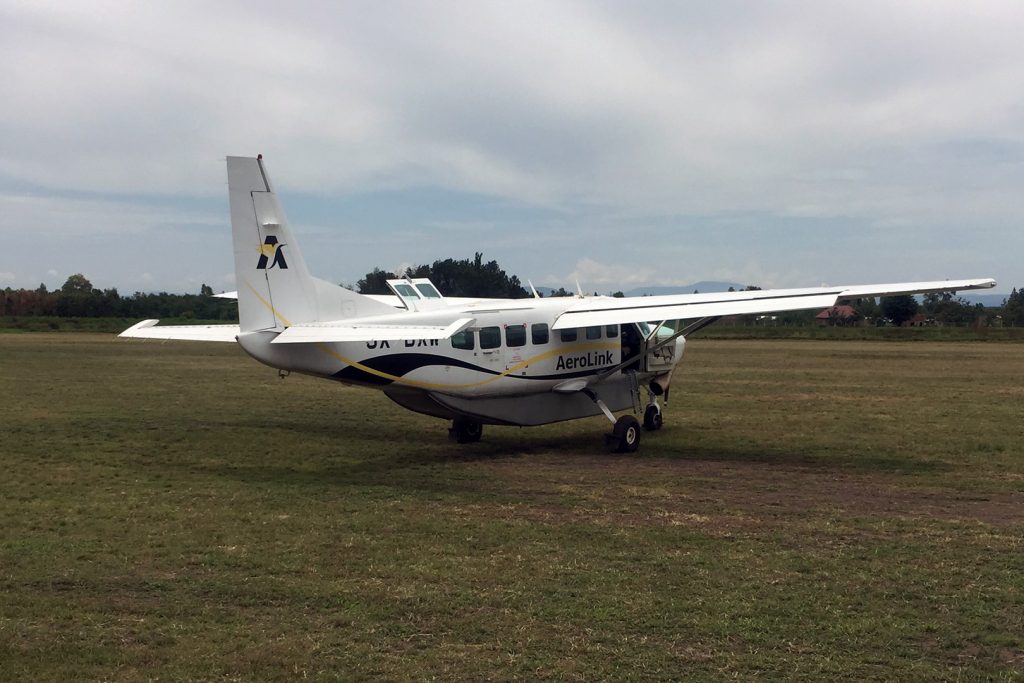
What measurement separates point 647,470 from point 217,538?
639 centimetres

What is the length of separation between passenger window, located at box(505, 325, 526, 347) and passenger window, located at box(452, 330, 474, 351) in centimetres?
67

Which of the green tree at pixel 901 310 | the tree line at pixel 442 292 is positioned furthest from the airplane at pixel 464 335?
the green tree at pixel 901 310

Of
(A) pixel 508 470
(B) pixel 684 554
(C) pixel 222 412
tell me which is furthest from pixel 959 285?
(C) pixel 222 412

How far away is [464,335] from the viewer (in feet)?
45.5

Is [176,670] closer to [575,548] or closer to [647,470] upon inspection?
[575,548]

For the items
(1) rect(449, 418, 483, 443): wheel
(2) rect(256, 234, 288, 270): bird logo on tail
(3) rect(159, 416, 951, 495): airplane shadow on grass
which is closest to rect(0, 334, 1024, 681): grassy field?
(3) rect(159, 416, 951, 495): airplane shadow on grass

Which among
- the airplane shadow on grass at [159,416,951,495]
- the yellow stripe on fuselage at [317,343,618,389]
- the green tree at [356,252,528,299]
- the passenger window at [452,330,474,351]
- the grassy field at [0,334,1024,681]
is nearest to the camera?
the grassy field at [0,334,1024,681]

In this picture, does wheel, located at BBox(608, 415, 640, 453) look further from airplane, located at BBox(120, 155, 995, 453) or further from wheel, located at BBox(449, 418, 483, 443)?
wheel, located at BBox(449, 418, 483, 443)

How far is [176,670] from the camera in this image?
559 centimetres

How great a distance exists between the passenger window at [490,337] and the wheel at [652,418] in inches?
173

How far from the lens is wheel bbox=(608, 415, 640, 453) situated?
14.8 metres

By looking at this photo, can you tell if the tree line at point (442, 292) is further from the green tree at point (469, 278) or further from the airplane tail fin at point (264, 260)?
the airplane tail fin at point (264, 260)

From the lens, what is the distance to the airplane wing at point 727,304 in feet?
45.8

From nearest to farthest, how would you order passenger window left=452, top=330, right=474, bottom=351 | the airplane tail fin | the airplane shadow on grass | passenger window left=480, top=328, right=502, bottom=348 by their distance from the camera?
the airplane shadow on grass
the airplane tail fin
passenger window left=452, top=330, right=474, bottom=351
passenger window left=480, top=328, right=502, bottom=348
